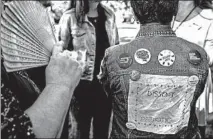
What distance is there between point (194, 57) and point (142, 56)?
28 centimetres

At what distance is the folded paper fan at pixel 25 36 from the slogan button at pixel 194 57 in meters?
0.79

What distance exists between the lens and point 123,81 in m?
1.98

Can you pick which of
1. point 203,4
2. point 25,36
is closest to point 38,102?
point 25,36

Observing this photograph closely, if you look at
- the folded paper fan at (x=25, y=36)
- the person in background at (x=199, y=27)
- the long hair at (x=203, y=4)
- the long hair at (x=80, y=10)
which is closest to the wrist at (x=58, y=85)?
the folded paper fan at (x=25, y=36)

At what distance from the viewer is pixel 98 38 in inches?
138

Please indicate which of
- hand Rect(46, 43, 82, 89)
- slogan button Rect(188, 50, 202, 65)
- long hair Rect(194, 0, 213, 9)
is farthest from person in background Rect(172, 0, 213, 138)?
hand Rect(46, 43, 82, 89)

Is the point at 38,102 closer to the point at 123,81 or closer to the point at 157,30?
the point at 123,81

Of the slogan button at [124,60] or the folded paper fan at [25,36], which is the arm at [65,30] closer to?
the slogan button at [124,60]

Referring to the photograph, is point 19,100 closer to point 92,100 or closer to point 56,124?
point 56,124

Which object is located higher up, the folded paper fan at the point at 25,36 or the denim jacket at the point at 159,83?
the folded paper fan at the point at 25,36

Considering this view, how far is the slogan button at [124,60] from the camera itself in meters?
1.97

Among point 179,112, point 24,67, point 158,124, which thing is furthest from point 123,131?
point 24,67

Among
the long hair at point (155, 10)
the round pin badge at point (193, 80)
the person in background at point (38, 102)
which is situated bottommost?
the round pin badge at point (193, 80)

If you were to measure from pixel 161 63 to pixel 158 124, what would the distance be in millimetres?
333
